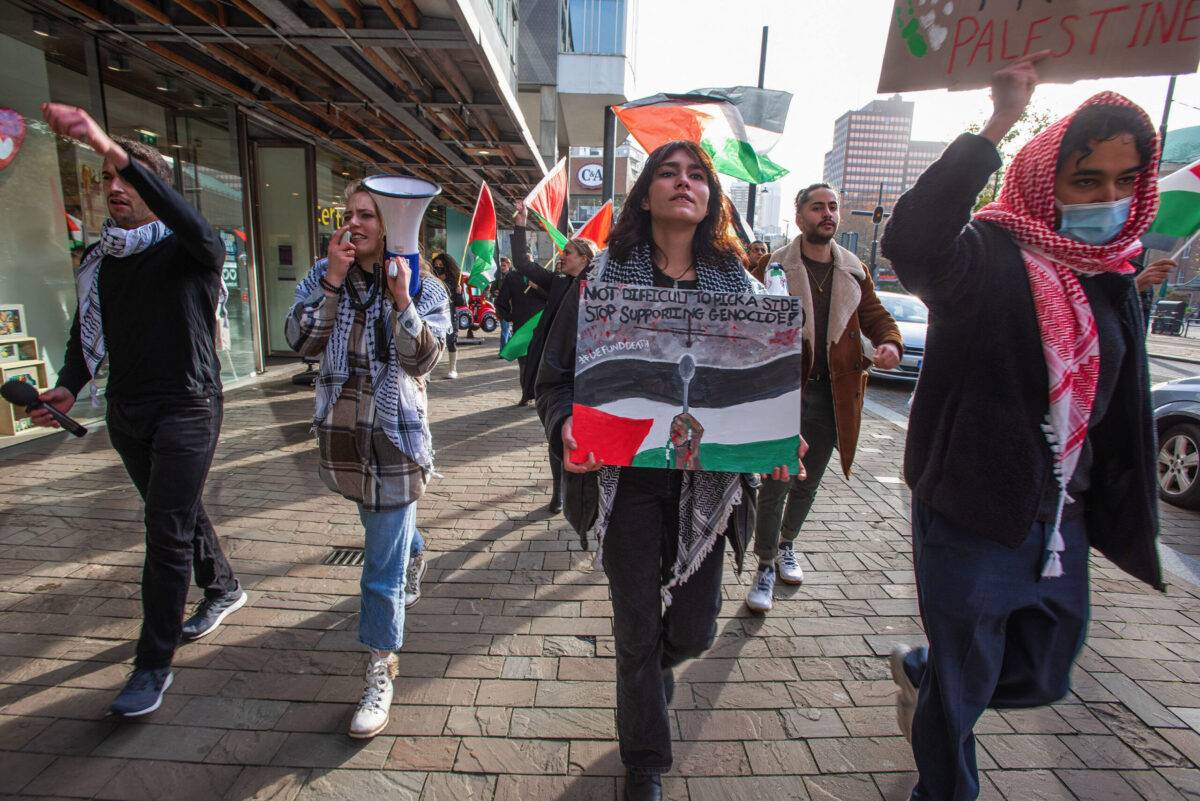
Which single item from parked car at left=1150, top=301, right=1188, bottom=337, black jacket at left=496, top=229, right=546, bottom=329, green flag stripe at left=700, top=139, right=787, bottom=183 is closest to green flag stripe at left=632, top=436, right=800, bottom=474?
green flag stripe at left=700, top=139, right=787, bottom=183

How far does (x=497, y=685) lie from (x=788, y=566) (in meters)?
1.85

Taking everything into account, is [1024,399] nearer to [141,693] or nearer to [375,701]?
[375,701]

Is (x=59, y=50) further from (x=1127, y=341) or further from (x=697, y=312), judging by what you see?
(x=1127, y=341)

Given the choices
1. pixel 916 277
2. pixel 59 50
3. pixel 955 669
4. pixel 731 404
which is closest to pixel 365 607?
pixel 731 404

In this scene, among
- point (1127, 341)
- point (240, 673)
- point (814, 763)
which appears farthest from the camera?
point (240, 673)

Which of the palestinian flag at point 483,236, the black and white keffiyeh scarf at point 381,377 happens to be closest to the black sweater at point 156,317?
the black and white keffiyeh scarf at point 381,377

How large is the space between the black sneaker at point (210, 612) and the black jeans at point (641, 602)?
6.97 ft

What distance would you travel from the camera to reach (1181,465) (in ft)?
18.2

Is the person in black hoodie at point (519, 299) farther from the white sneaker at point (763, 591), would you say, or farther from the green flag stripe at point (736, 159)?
the white sneaker at point (763, 591)

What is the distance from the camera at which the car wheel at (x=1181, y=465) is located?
5.43 meters

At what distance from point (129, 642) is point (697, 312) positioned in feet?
9.85

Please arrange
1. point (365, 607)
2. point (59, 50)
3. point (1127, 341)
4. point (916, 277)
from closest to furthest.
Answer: point (916, 277) < point (1127, 341) < point (365, 607) < point (59, 50)

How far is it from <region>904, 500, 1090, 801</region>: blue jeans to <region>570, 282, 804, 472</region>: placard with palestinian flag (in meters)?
0.63

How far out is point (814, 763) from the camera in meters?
2.35
